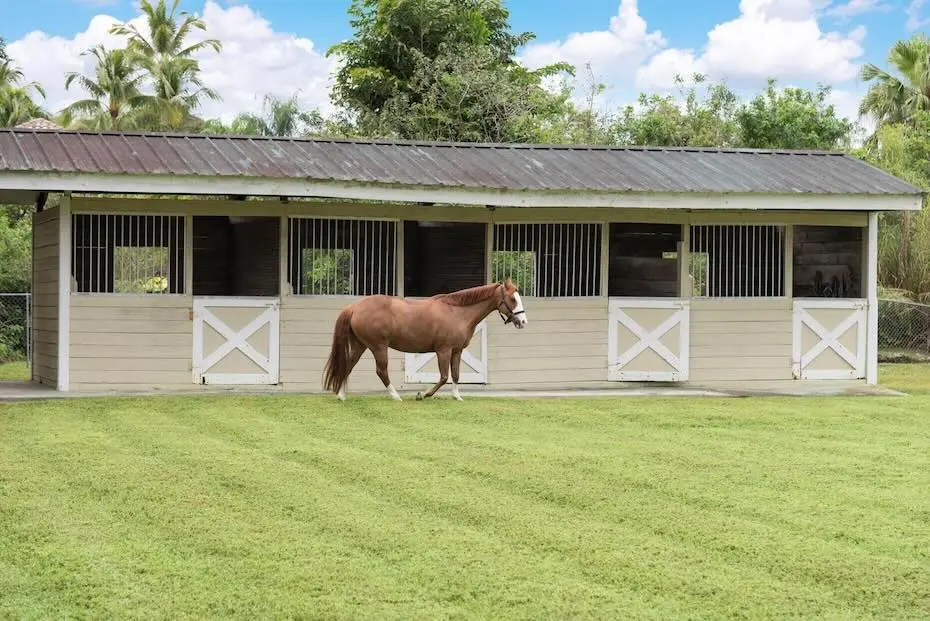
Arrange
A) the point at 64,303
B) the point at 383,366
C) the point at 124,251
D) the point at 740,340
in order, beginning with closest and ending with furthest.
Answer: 1. the point at 383,366
2. the point at 64,303
3. the point at 124,251
4. the point at 740,340

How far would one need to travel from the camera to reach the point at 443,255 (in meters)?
14.5

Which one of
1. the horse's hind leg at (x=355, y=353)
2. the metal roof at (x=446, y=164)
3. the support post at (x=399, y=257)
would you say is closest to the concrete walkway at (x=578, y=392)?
the horse's hind leg at (x=355, y=353)

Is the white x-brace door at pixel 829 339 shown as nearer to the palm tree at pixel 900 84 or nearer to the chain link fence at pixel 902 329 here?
the chain link fence at pixel 902 329

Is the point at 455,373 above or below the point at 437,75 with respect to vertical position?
below

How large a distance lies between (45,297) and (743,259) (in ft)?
26.4

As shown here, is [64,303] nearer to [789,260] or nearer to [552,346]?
[552,346]

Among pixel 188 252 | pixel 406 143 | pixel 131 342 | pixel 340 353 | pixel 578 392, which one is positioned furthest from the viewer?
pixel 406 143

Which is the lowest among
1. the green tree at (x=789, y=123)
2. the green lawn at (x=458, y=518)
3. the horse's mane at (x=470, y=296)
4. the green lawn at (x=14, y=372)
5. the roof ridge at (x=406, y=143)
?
the green lawn at (x=458, y=518)

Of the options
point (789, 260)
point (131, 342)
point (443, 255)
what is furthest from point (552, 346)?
point (131, 342)

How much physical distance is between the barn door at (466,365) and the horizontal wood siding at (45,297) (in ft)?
12.5

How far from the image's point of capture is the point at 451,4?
31562mm

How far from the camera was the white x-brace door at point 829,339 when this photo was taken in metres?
14.6

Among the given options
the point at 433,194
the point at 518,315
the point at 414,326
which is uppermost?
the point at 433,194

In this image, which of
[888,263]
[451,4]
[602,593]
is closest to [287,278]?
[602,593]
